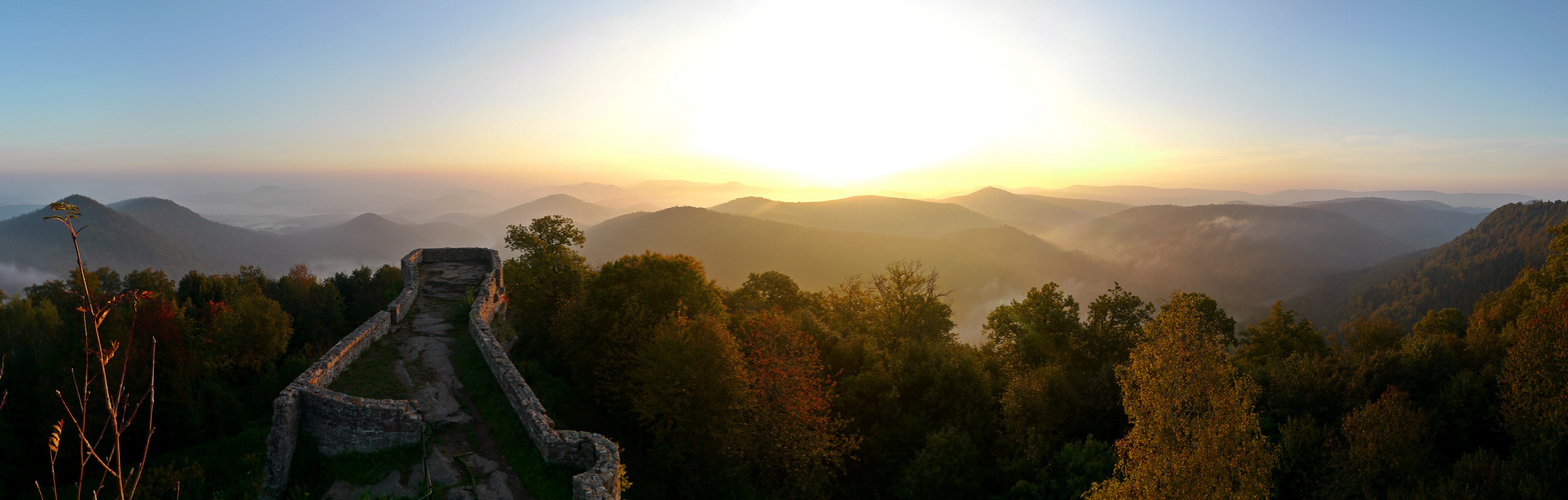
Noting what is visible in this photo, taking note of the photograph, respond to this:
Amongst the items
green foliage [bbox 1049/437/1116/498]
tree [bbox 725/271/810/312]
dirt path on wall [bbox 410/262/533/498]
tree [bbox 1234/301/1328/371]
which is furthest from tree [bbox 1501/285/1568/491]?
tree [bbox 725/271/810/312]

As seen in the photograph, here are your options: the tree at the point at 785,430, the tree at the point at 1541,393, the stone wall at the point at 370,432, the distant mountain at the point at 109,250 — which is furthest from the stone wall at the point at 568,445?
the distant mountain at the point at 109,250

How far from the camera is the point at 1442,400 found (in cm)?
2372

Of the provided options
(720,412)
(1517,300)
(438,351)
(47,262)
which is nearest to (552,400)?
(438,351)

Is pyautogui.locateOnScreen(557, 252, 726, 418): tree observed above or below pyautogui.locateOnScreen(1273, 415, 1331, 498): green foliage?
above

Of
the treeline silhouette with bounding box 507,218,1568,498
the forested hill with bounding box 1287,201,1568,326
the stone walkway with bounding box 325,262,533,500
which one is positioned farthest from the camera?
the forested hill with bounding box 1287,201,1568,326

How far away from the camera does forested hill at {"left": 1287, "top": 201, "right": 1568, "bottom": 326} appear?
330 feet

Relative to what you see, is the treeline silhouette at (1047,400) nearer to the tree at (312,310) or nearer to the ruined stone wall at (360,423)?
the ruined stone wall at (360,423)

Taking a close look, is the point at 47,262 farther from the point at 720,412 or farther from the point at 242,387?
the point at 720,412

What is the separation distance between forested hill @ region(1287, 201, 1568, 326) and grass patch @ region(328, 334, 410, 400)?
426ft

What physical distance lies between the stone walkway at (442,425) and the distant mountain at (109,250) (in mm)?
213565

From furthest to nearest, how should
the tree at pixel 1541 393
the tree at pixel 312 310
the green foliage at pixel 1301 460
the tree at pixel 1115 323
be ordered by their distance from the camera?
the tree at pixel 312 310 → the tree at pixel 1115 323 → the green foliage at pixel 1301 460 → the tree at pixel 1541 393

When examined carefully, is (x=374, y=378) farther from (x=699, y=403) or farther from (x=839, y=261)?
(x=839, y=261)

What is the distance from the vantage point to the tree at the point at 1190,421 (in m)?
14.0

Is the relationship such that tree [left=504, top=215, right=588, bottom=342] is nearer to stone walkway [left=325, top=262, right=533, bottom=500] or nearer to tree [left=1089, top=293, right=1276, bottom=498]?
stone walkway [left=325, top=262, right=533, bottom=500]
